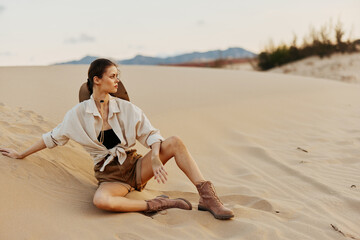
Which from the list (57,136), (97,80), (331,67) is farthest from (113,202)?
(331,67)

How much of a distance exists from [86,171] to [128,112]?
940 mm

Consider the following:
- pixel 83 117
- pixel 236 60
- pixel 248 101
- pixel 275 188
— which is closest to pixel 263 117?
pixel 248 101

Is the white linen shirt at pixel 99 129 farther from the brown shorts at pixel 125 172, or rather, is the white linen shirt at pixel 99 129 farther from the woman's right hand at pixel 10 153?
the woman's right hand at pixel 10 153

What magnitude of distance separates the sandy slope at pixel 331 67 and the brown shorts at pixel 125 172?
1398 centimetres

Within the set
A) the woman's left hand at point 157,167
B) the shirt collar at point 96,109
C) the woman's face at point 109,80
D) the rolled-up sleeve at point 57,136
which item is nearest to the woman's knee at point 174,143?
the woman's left hand at point 157,167

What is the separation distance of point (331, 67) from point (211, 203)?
15.2m

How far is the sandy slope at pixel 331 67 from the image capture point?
16.0 m

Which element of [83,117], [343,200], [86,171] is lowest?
[343,200]

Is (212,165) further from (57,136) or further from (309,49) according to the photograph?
(309,49)

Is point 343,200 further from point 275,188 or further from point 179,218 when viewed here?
point 179,218

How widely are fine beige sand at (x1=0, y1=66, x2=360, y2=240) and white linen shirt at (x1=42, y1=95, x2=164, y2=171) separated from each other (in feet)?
1.28

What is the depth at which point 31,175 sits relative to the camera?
3.35 metres

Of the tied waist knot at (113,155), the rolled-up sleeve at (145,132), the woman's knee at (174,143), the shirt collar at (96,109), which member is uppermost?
the shirt collar at (96,109)

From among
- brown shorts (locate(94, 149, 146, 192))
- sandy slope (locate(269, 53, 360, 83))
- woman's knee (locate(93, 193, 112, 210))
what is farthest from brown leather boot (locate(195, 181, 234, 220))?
sandy slope (locate(269, 53, 360, 83))
